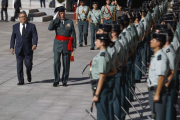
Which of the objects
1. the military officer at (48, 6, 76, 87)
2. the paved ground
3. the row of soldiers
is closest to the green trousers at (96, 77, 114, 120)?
the row of soldiers

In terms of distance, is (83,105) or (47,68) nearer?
(83,105)

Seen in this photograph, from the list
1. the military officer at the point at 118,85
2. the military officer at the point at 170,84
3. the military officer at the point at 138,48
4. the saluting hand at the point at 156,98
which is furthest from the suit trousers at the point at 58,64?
the saluting hand at the point at 156,98

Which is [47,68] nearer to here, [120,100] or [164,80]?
[120,100]

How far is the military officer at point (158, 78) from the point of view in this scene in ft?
21.1

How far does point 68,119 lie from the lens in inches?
348

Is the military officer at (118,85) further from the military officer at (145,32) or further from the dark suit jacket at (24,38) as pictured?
the military officer at (145,32)

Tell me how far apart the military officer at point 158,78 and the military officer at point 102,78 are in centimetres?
72

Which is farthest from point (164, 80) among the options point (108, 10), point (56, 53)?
point (108, 10)

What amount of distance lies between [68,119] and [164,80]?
2904 mm

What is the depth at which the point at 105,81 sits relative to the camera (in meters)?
7.14

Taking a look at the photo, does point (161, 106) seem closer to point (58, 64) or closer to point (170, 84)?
point (170, 84)

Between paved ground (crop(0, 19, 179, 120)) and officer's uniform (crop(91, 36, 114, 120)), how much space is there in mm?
1794

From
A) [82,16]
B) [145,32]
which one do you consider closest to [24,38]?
[145,32]

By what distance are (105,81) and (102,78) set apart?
0.88 ft
